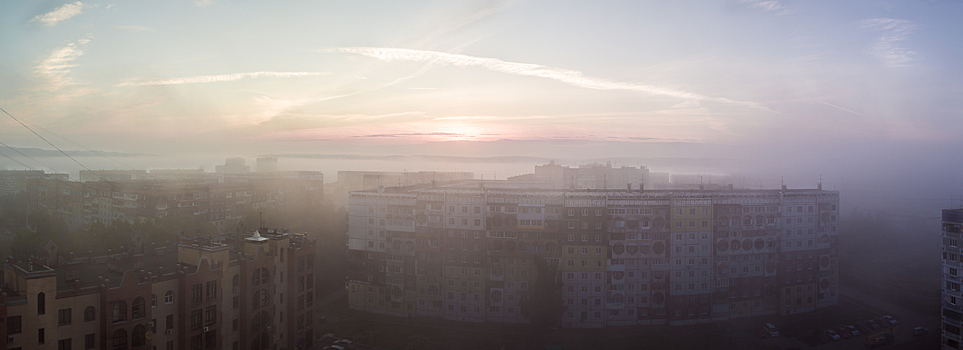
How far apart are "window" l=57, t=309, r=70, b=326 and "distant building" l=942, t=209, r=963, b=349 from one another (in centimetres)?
4410

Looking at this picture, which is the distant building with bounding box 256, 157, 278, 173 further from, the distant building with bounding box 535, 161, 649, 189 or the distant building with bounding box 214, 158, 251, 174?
the distant building with bounding box 535, 161, 649, 189

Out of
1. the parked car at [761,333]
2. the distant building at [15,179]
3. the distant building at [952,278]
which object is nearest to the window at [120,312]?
the parked car at [761,333]

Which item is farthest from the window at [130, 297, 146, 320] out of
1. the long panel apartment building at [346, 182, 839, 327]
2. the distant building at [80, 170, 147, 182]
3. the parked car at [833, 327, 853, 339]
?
the distant building at [80, 170, 147, 182]

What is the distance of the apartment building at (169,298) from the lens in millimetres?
15609

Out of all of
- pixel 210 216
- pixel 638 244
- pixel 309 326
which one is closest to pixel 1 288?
pixel 309 326

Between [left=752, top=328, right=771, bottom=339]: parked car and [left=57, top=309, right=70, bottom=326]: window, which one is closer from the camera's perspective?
[left=57, top=309, right=70, bottom=326]: window

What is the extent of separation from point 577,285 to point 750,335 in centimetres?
1324

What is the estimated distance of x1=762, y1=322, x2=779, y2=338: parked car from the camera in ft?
104

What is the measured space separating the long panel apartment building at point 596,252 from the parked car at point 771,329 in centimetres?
195

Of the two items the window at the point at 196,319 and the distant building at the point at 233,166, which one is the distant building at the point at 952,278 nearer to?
the window at the point at 196,319

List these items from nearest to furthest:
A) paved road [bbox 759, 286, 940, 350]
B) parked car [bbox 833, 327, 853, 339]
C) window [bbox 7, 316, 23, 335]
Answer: window [bbox 7, 316, 23, 335] < paved road [bbox 759, 286, 940, 350] < parked car [bbox 833, 327, 853, 339]

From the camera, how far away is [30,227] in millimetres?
44812

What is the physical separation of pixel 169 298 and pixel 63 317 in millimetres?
3524

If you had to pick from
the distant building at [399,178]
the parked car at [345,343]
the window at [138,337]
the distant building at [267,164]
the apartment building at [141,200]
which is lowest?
the parked car at [345,343]
